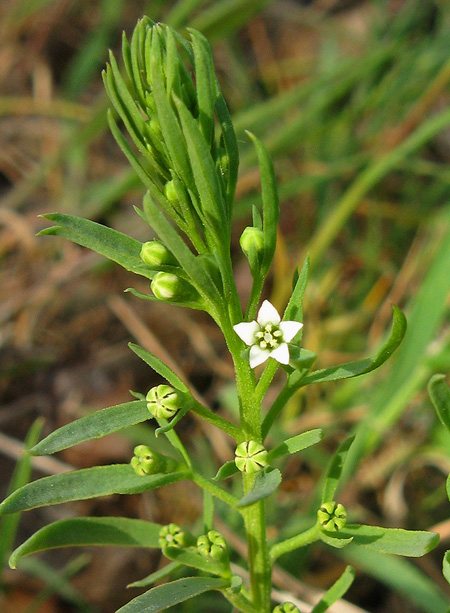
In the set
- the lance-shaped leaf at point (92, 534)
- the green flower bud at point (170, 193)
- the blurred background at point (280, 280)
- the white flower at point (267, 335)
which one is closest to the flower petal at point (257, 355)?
the white flower at point (267, 335)

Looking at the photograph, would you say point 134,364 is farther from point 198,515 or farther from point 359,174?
point 359,174

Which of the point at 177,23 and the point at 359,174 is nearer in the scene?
the point at 177,23

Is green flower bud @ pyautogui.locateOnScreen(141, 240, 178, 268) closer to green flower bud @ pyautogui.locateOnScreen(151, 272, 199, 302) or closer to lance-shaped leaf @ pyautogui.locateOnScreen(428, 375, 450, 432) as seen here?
green flower bud @ pyautogui.locateOnScreen(151, 272, 199, 302)

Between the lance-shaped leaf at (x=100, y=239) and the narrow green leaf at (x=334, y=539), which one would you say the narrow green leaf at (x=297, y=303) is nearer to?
the lance-shaped leaf at (x=100, y=239)

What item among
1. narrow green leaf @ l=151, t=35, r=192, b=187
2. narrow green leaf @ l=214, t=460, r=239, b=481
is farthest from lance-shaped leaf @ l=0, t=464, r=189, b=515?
narrow green leaf @ l=151, t=35, r=192, b=187

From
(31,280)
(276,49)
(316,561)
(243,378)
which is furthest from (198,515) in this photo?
(276,49)

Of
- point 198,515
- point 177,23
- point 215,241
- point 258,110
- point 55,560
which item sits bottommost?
point 55,560

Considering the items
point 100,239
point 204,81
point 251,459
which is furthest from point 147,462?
point 204,81
